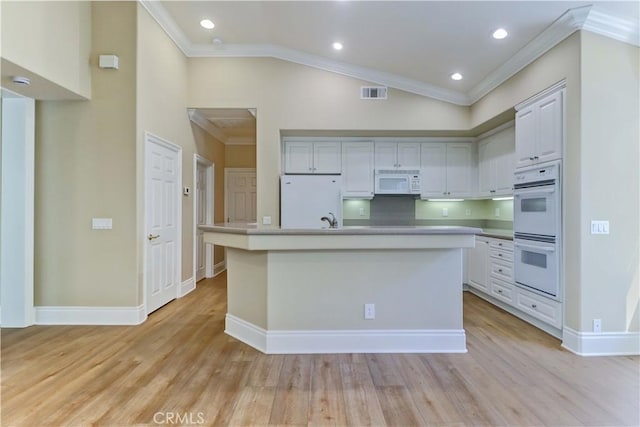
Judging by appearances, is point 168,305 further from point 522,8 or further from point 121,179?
point 522,8

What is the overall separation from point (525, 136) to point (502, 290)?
1904mm

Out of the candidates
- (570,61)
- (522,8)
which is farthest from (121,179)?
(570,61)

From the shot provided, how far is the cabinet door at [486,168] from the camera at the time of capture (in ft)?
16.3

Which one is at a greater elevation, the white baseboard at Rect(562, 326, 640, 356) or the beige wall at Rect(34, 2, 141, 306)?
the beige wall at Rect(34, 2, 141, 306)

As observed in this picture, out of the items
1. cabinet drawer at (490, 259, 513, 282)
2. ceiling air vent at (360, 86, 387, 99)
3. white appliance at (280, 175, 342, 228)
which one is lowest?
cabinet drawer at (490, 259, 513, 282)

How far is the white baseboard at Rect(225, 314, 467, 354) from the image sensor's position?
9.23 feet

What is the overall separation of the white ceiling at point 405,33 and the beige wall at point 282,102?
0.55ft

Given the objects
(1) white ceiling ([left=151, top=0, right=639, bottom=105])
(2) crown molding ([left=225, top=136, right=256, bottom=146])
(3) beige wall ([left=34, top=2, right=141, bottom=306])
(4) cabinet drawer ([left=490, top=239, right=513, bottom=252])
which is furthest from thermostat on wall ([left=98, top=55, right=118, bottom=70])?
(4) cabinet drawer ([left=490, top=239, right=513, bottom=252])

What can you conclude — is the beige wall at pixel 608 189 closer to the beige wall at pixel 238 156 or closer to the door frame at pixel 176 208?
the door frame at pixel 176 208

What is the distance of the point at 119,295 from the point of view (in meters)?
3.56

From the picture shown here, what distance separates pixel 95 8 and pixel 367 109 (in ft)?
11.6

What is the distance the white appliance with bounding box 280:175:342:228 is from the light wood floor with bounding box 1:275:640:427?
2.18m

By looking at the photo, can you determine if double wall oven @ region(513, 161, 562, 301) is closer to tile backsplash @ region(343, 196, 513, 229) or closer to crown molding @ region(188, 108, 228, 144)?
tile backsplash @ region(343, 196, 513, 229)

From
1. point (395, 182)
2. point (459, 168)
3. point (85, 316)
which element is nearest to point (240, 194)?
point (395, 182)
